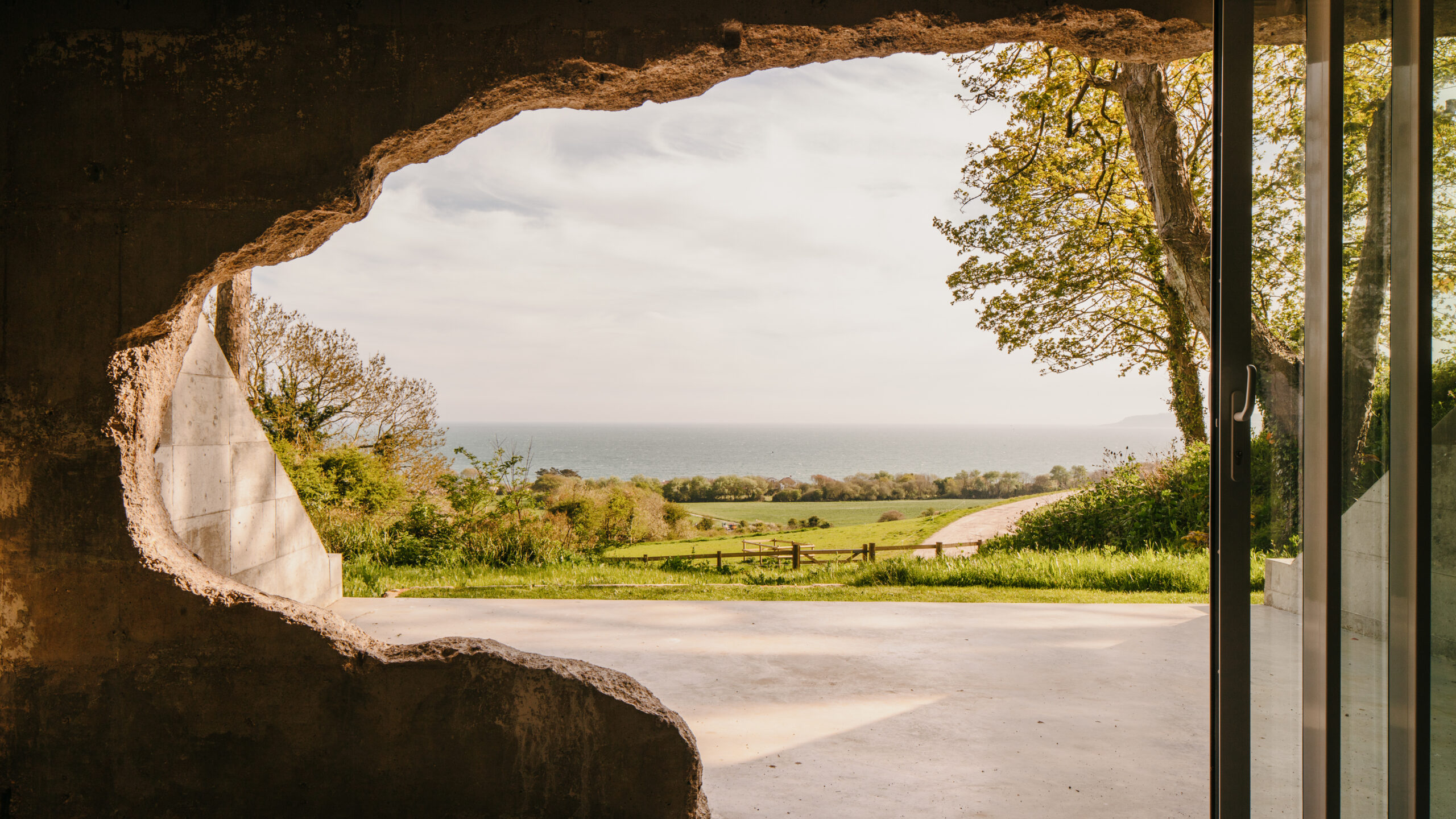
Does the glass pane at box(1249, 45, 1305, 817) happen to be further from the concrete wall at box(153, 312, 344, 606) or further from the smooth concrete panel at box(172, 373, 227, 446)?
the smooth concrete panel at box(172, 373, 227, 446)

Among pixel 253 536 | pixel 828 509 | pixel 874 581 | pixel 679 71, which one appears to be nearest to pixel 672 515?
pixel 874 581

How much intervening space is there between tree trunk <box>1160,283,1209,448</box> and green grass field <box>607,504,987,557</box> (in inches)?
220

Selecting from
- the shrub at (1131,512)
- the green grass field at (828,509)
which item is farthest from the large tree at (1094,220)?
the green grass field at (828,509)

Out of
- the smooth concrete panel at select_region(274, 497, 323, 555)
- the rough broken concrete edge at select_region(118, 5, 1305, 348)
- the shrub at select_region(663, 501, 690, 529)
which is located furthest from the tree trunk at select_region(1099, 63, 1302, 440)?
the shrub at select_region(663, 501, 690, 529)

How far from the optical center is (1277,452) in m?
1.83

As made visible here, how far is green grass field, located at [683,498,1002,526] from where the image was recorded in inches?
1054

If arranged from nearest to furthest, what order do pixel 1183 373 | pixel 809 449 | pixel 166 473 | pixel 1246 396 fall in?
1. pixel 1246 396
2. pixel 166 473
3. pixel 1183 373
4. pixel 809 449

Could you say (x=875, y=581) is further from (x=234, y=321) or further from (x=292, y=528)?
(x=234, y=321)

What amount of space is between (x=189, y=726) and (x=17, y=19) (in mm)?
2130

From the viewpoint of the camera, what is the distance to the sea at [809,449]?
174ft

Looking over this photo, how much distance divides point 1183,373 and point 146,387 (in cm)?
1276

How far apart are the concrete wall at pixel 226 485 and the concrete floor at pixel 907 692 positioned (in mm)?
669

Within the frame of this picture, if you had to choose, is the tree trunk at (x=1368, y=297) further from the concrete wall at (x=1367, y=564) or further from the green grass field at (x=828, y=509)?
the green grass field at (x=828, y=509)

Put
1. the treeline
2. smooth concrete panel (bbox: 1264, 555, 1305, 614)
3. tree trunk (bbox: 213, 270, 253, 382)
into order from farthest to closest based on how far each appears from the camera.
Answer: the treeline → tree trunk (bbox: 213, 270, 253, 382) → smooth concrete panel (bbox: 1264, 555, 1305, 614)
